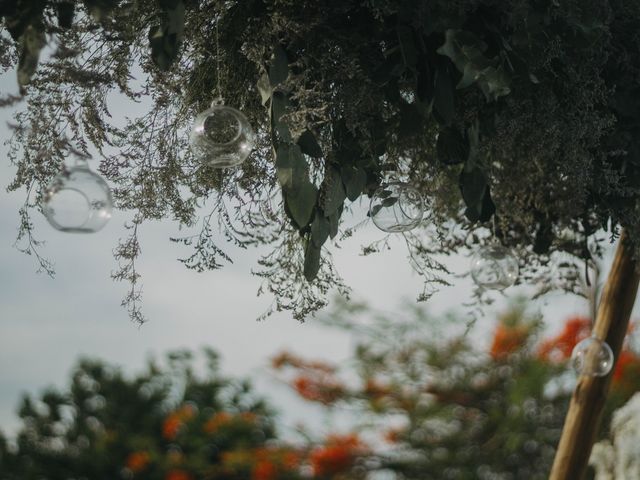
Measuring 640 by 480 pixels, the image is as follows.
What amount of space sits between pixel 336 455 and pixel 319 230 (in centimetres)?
291

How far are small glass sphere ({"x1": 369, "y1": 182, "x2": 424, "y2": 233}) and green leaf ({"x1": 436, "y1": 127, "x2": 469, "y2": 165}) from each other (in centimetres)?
12

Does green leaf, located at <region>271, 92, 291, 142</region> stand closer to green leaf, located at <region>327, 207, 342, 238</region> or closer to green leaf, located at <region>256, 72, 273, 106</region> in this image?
green leaf, located at <region>256, 72, 273, 106</region>

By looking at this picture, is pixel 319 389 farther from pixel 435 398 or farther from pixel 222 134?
pixel 222 134

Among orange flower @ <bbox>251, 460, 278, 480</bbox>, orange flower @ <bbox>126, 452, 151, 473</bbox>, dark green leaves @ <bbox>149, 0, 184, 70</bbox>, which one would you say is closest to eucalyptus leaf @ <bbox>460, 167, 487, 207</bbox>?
dark green leaves @ <bbox>149, 0, 184, 70</bbox>

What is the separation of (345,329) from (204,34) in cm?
286

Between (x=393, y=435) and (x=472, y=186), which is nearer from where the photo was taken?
(x=472, y=186)

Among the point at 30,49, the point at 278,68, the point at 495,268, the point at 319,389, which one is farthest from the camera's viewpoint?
the point at 319,389

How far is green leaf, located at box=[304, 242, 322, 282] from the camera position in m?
1.51

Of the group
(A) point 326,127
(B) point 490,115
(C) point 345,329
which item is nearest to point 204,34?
(A) point 326,127

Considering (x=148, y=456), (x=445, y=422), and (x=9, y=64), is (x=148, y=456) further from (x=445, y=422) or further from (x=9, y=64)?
(x=9, y=64)

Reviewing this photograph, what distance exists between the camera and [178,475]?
5.11 meters

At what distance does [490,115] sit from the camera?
1.63 m

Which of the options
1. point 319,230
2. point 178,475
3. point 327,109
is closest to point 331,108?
point 327,109

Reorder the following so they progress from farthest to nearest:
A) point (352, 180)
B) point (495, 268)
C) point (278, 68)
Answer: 1. point (495, 268)
2. point (352, 180)
3. point (278, 68)
